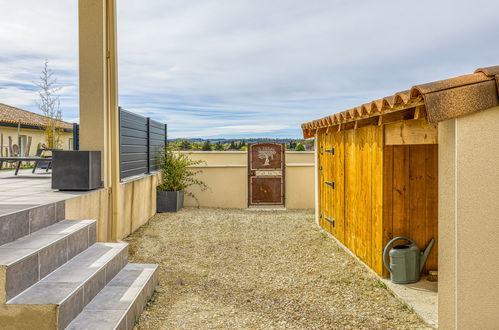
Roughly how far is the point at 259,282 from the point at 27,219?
276cm

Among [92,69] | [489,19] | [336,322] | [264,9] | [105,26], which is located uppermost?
[264,9]

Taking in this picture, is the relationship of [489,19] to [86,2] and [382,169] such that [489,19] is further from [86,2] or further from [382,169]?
[86,2]

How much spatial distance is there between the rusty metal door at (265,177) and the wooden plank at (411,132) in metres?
6.91

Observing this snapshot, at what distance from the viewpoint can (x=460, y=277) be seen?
3053mm

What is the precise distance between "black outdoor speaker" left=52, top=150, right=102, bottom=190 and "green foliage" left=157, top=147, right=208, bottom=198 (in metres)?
5.12

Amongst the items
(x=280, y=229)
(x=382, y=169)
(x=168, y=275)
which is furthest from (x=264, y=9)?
(x=168, y=275)

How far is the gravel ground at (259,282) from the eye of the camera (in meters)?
3.71

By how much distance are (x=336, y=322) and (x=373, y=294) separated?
0.95m

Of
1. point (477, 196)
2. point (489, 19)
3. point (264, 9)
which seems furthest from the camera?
point (264, 9)

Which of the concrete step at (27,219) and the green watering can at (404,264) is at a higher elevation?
the concrete step at (27,219)

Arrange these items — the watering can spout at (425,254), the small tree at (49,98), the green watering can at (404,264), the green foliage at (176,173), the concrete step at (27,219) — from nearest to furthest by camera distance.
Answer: the concrete step at (27,219) < the green watering can at (404,264) < the watering can spout at (425,254) < the green foliage at (176,173) < the small tree at (49,98)

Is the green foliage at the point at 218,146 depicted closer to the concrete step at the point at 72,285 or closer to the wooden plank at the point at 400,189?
the wooden plank at the point at 400,189

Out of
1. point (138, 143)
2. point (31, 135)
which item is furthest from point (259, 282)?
point (31, 135)

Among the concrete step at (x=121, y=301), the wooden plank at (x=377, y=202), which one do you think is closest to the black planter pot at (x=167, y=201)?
the concrete step at (x=121, y=301)
